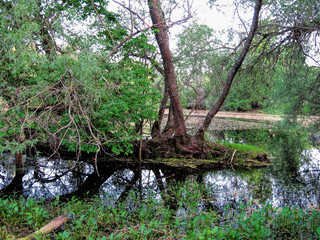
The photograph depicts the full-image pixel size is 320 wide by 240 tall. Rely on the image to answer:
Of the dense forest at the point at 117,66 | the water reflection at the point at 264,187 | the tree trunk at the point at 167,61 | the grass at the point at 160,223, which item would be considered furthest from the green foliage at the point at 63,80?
the water reflection at the point at 264,187

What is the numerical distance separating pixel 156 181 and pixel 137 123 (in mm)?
2000

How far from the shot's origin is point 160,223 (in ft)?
13.9

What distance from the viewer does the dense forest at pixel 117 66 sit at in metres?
5.00

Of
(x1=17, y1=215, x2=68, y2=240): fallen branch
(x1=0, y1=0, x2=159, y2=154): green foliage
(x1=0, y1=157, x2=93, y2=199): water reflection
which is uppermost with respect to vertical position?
(x1=0, y1=0, x2=159, y2=154): green foliage

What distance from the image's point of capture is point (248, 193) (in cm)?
664

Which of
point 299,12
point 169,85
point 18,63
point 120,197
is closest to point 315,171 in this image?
point 299,12

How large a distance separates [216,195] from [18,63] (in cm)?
523

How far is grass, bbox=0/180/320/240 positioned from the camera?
12.9ft

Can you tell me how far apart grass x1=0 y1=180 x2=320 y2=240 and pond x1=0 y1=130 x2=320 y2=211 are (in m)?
0.79

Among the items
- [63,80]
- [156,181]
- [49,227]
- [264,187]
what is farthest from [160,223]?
[264,187]

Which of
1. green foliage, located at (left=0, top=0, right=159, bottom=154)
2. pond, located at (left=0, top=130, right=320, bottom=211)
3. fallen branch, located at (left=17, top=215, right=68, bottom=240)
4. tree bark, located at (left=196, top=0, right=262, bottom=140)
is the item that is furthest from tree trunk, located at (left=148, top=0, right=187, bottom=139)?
fallen branch, located at (left=17, top=215, right=68, bottom=240)

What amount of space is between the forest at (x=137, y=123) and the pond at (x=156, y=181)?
6cm

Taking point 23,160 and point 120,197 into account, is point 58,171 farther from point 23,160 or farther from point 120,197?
point 120,197

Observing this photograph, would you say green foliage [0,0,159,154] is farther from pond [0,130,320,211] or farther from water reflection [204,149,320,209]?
water reflection [204,149,320,209]
